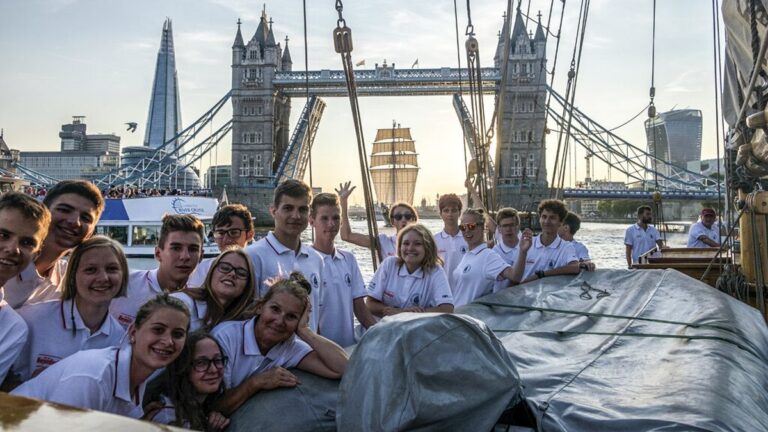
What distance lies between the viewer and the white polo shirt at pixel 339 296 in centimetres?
254

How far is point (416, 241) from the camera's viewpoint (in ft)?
8.68

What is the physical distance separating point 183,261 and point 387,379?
3.75 ft

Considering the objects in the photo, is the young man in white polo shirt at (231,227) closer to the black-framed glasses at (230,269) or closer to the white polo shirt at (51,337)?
the black-framed glasses at (230,269)

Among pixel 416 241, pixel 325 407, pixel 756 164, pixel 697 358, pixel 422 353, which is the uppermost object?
pixel 756 164

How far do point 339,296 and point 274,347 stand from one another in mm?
821

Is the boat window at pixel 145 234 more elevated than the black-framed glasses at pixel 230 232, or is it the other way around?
the black-framed glasses at pixel 230 232

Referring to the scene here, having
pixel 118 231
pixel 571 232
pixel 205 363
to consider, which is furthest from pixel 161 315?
pixel 118 231

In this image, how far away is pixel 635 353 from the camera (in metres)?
1.86

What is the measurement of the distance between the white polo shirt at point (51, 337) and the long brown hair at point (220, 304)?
0.26 m

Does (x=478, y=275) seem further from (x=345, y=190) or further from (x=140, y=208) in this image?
(x=140, y=208)

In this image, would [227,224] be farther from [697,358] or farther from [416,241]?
[697,358]

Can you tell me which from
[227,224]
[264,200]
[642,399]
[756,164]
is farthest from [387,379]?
[264,200]

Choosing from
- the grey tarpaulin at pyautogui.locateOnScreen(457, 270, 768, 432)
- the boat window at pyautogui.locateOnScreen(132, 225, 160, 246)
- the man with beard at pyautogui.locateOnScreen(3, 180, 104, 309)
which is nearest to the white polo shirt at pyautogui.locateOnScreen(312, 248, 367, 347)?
the grey tarpaulin at pyautogui.locateOnScreen(457, 270, 768, 432)

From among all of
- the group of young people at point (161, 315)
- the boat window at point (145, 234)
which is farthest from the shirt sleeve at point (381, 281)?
the boat window at point (145, 234)
